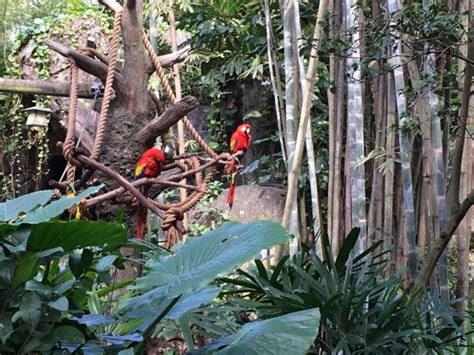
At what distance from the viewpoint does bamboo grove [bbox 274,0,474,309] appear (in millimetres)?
1607

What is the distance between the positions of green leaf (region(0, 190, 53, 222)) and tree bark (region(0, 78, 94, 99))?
147 centimetres

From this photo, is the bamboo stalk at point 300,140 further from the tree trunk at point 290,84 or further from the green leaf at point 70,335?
the green leaf at point 70,335

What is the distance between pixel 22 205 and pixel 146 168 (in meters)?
1.00

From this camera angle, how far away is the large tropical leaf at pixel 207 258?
677mm

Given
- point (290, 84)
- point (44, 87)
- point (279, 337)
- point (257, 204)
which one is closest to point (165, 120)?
point (290, 84)

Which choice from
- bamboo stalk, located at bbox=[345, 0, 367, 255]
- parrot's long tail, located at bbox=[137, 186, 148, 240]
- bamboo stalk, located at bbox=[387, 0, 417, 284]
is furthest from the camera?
bamboo stalk, located at bbox=[345, 0, 367, 255]

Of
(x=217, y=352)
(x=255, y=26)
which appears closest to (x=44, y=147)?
(x=255, y=26)

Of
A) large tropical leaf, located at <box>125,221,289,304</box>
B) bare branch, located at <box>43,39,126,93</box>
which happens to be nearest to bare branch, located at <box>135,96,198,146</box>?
bare branch, located at <box>43,39,126,93</box>

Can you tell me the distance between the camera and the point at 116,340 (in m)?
0.74

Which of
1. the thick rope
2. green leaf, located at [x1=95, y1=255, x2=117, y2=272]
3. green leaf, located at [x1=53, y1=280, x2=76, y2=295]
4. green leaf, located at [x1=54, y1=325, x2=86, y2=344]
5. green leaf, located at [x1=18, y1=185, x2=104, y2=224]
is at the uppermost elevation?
the thick rope

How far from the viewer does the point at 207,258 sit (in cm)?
74

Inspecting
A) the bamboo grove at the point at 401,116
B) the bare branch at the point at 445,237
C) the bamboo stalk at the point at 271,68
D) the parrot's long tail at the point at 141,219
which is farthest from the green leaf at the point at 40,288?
the bamboo stalk at the point at 271,68

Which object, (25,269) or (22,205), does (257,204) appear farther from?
(25,269)

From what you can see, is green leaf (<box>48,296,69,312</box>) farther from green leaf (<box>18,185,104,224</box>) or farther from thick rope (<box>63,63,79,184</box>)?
thick rope (<box>63,63,79,184</box>)
